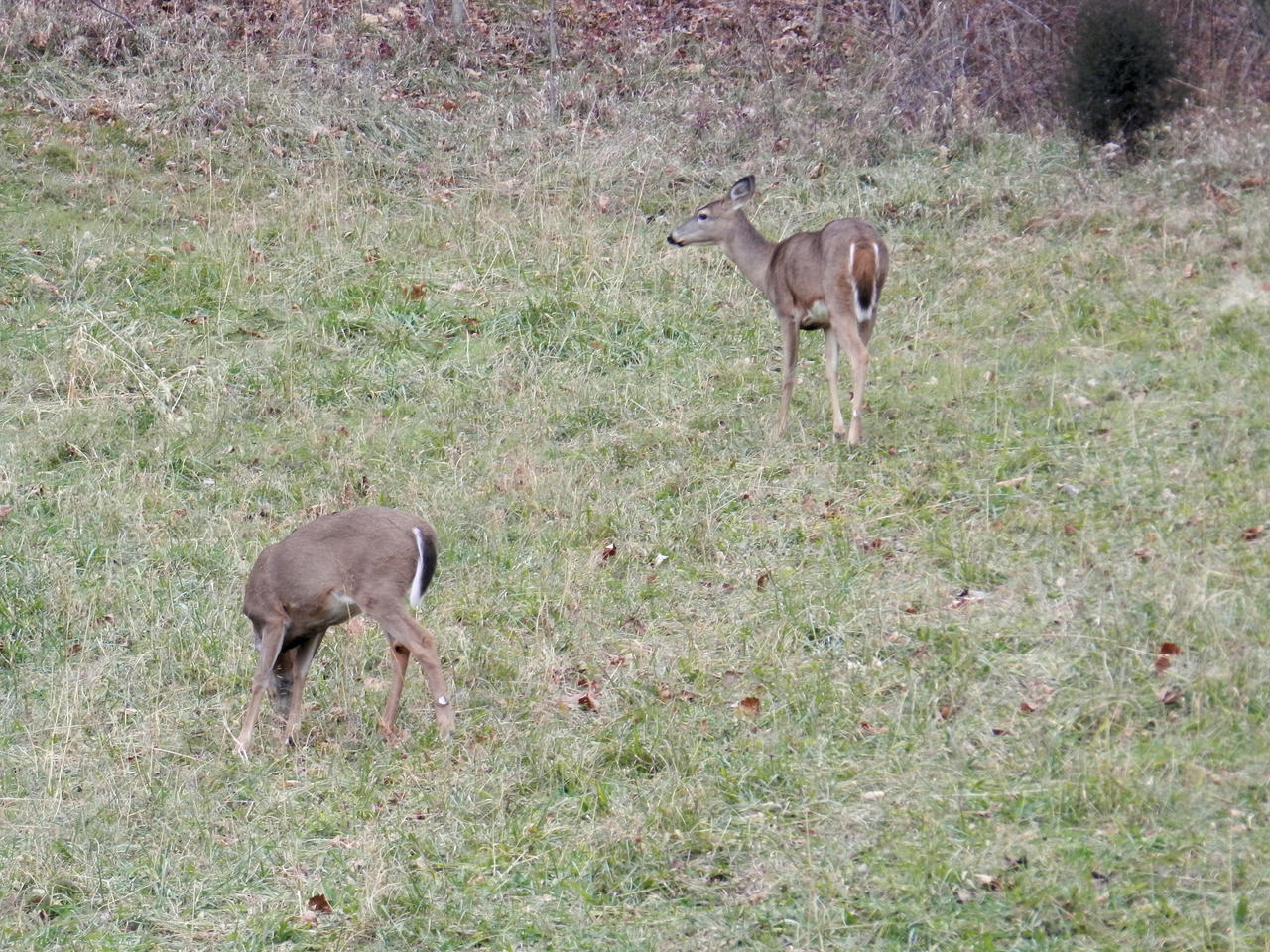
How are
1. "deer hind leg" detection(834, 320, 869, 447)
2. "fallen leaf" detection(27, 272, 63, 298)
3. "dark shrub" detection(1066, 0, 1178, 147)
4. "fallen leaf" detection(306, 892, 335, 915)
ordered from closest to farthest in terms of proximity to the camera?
"fallen leaf" detection(306, 892, 335, 915) < "deer hind leg" detection(834, 320, 869, 447) < "fallen leaf" detection(27, 272, 63, 298) < "dark shrub" detection(1066, 0, 1178, 147)

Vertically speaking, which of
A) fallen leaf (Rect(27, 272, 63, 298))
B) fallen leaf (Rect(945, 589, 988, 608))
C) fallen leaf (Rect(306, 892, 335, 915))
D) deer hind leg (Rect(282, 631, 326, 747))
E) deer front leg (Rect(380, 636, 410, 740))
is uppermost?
fallen leaf (Rect(945, 589, 988, 608))

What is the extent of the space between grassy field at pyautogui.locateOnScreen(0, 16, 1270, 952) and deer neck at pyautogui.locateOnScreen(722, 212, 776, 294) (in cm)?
69

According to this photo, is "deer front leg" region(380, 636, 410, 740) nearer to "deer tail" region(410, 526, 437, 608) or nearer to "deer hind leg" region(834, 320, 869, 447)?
"deer tail" region(410, 526, 437, 608)

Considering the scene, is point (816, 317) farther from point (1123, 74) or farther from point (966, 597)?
point (1123, 74)

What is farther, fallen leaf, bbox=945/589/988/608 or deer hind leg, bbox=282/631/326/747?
fallen leaf, bbox=945/589/988/608

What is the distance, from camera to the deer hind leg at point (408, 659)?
646 centimetres

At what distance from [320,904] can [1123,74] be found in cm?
1115

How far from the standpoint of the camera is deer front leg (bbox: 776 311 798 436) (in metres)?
9.58

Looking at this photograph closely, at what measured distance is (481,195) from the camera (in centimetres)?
1408

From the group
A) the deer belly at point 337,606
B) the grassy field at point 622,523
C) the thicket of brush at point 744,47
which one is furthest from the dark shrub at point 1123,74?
the deer belly at point 337,606

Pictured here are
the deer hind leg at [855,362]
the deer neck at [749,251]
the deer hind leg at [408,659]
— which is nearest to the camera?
the deer hind leg at [408,659]

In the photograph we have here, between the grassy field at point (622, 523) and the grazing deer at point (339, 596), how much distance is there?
21cm

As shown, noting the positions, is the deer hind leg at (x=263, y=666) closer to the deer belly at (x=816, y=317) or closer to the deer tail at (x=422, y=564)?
the deer tail at (x=422, y=564)

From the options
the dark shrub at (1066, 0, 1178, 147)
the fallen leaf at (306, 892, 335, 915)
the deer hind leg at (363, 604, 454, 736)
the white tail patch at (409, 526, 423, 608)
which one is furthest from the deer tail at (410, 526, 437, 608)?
the dark shrub at (1066, 0, 1178, 147)
